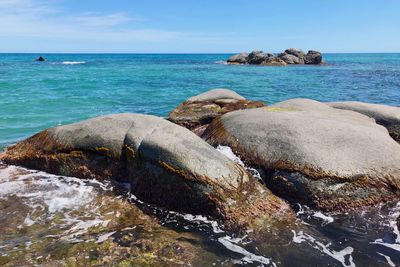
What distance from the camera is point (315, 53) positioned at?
82125 mm

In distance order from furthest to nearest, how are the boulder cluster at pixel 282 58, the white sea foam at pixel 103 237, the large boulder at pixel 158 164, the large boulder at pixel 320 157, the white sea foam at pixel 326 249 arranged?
the boulder cluster at pixel 282 58 → the large boulder at pixel 320 157 → the large boulder at pixel 158 164 → the white sea foam at pixel 103 237 → the white sea foam at pixel 326 249

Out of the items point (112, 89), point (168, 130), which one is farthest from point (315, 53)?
point (168, 130)

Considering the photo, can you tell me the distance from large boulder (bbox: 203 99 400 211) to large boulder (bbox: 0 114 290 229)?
68cm

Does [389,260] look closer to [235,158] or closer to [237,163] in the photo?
[237,163]

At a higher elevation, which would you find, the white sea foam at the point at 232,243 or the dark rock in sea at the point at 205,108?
the dark rock in sea at the point at 205,108

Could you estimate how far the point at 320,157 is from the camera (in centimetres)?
773

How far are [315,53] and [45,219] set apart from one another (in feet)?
271

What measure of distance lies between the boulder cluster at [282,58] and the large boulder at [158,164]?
71.1 metres

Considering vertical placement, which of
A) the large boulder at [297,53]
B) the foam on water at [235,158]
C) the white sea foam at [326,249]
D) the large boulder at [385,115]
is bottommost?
the white sea foam at [326,249]

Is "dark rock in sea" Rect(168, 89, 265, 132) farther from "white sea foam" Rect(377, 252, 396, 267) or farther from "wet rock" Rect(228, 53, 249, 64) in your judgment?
"wet rock" Rect(228, 53, 249, 64)

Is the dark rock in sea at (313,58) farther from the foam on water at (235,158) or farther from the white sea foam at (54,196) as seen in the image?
the white sea foam at (54,196)

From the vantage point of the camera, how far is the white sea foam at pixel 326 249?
5695mm

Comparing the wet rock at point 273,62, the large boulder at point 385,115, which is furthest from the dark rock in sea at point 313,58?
the large boulder at point 385,115

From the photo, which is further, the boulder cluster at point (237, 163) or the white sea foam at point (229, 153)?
the white sea foam at point (229, 153)
